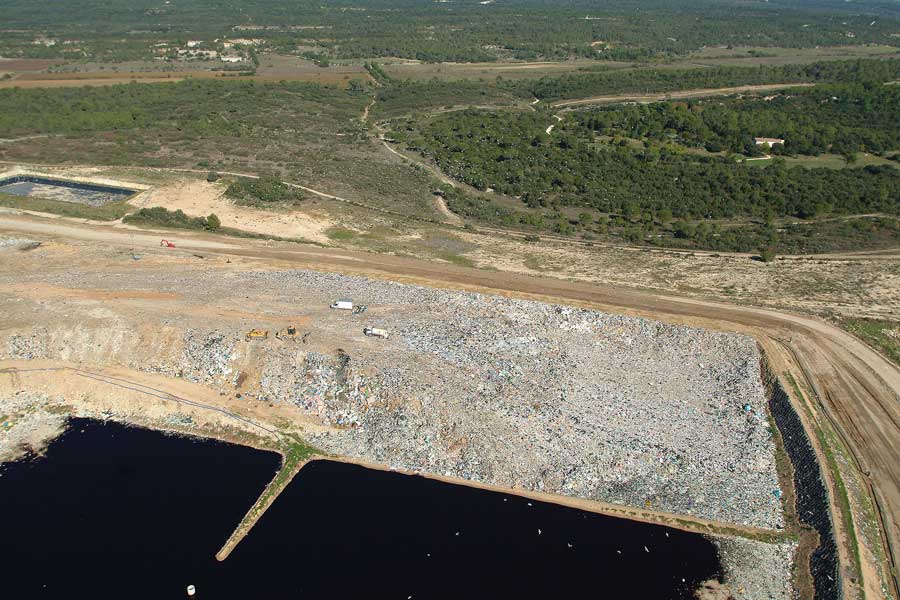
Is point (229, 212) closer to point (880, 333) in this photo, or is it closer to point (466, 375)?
point (466, 375)

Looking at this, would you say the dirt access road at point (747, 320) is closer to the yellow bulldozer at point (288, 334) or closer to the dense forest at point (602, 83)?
the yellow bulldozer at point (288, 334)

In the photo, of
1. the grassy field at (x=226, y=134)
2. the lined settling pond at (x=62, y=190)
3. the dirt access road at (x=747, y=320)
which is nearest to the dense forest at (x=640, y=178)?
the grassy field at (x=226, y=134)

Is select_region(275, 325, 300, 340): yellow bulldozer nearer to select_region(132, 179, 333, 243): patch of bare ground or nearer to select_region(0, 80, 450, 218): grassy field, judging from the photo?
select_region(132, 179, 333, 243): patch of bare ground

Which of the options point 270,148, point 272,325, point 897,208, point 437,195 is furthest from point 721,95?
point 272,325

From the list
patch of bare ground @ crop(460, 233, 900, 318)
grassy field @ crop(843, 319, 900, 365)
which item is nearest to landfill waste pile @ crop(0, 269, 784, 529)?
patch of bare ground @ crop(460, 233, 900, 318)

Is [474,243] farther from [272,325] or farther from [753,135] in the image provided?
[753,135]
